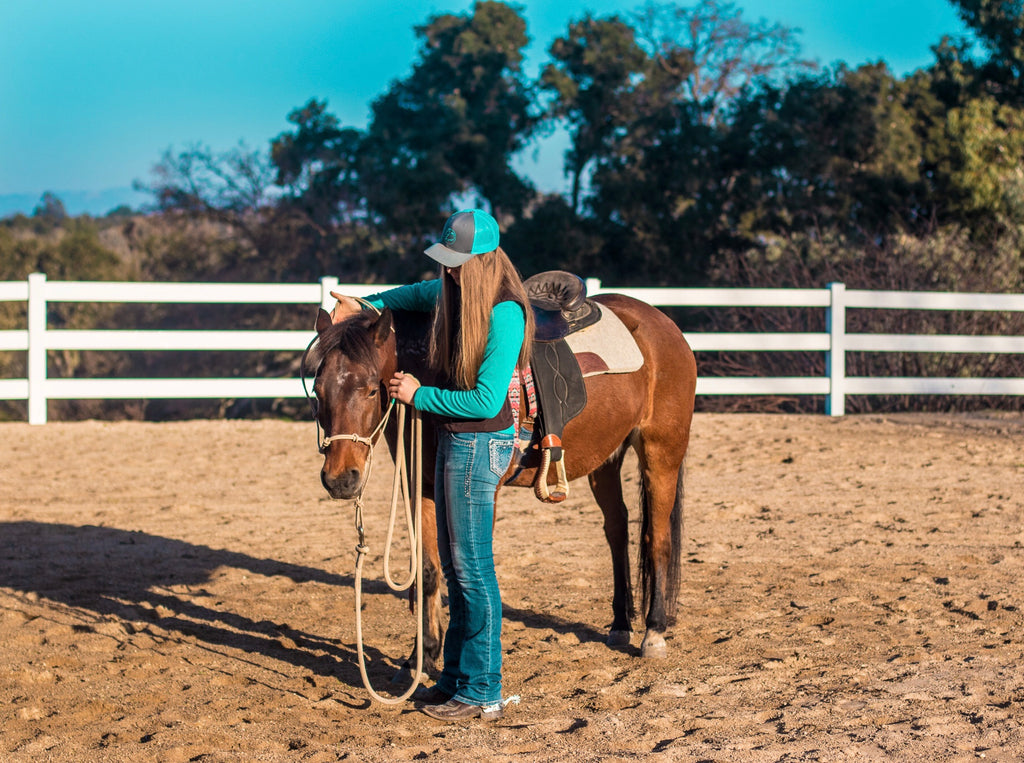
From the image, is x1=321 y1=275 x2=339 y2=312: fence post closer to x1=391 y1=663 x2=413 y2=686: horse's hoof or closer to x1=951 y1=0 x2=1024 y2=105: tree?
x1=391 y1=663 x2=413 y2=686: horse's hoof

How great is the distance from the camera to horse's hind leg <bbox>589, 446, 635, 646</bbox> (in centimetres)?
460

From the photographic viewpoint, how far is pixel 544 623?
4805 millimetres

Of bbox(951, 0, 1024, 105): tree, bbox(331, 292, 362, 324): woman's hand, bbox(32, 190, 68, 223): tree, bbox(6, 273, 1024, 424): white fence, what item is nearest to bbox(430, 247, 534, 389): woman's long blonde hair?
bbox(331, 292, 362, 324): woman's hand

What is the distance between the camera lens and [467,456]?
11.4ft

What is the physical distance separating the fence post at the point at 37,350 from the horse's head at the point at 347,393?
8.32 m

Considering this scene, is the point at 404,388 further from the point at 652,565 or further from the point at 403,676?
the point at 652,565

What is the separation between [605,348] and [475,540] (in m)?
1.24

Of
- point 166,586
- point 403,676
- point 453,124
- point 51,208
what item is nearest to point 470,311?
point 403,676

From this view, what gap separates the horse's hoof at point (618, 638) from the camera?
450cm

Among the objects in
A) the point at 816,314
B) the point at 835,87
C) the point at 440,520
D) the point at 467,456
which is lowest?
the point at 440,520

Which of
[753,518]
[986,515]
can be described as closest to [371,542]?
[753,518]

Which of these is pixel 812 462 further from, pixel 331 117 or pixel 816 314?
pixel 331 117

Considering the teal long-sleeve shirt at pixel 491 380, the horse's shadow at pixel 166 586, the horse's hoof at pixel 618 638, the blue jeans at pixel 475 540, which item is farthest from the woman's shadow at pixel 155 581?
the teal long-sleeve shirt at pixel 491 380

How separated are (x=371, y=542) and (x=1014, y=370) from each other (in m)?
10.4
